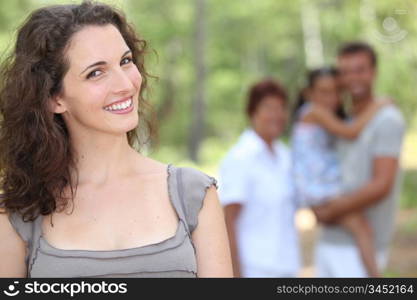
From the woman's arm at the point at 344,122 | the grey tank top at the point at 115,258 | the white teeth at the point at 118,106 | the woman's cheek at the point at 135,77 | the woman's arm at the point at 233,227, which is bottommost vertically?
the grey tank top at the point at 115,258

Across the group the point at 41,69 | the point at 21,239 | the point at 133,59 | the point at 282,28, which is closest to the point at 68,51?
the point at 41,69

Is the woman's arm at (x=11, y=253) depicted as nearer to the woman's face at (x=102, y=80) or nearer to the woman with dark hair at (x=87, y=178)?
the woman with dark hair at (x=87, y=178)

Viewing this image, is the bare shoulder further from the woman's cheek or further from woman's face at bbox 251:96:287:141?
woman's face at bbox 251:96:287:141

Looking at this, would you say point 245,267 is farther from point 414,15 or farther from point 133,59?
point 414,15

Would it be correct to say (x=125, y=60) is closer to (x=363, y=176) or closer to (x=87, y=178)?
(x=87, y=178)

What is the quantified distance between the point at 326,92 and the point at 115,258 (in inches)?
114

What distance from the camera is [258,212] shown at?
4387 mm

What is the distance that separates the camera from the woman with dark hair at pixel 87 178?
2254 millimetres

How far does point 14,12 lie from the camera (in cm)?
2378

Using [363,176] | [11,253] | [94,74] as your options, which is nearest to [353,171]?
[363,176]

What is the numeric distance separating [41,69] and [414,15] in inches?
236

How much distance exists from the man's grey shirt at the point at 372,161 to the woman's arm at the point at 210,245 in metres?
2.23

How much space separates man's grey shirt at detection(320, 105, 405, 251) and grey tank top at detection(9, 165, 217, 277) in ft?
7.52

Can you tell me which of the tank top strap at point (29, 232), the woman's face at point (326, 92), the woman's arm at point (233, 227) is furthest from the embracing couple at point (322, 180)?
the tank top strap at point (29, 232)
